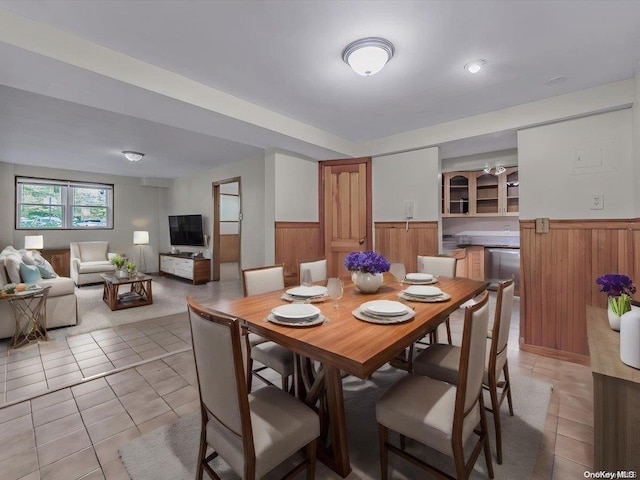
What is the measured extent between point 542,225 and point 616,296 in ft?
4.11

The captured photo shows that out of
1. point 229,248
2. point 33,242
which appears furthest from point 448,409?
point 229,248

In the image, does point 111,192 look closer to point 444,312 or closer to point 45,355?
point 45,355

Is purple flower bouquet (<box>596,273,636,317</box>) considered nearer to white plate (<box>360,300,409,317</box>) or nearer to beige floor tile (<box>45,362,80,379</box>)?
white plate (<box>360,300,409,317</box>)

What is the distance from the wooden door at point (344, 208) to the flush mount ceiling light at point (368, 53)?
7.29 feet

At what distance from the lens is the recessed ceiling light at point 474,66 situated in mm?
2135

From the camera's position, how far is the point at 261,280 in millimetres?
2355

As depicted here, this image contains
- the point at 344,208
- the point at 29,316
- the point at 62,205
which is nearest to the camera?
the point at 29,316

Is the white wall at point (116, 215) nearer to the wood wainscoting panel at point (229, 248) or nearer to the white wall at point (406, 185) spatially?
the wood wainscoting panel at point (229, 248)

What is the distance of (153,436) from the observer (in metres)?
1.72

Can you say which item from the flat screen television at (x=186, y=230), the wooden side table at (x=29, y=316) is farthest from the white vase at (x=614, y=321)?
the flat screen television at (x=186, y=230)

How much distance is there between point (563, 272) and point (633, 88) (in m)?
1.56

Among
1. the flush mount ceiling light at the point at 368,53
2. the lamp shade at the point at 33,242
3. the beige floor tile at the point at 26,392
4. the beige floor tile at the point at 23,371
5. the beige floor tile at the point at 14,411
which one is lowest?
the beige floor tile at the point at 14,411

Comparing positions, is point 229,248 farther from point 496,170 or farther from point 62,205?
point 496,170

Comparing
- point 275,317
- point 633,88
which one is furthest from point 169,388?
point 633,88
